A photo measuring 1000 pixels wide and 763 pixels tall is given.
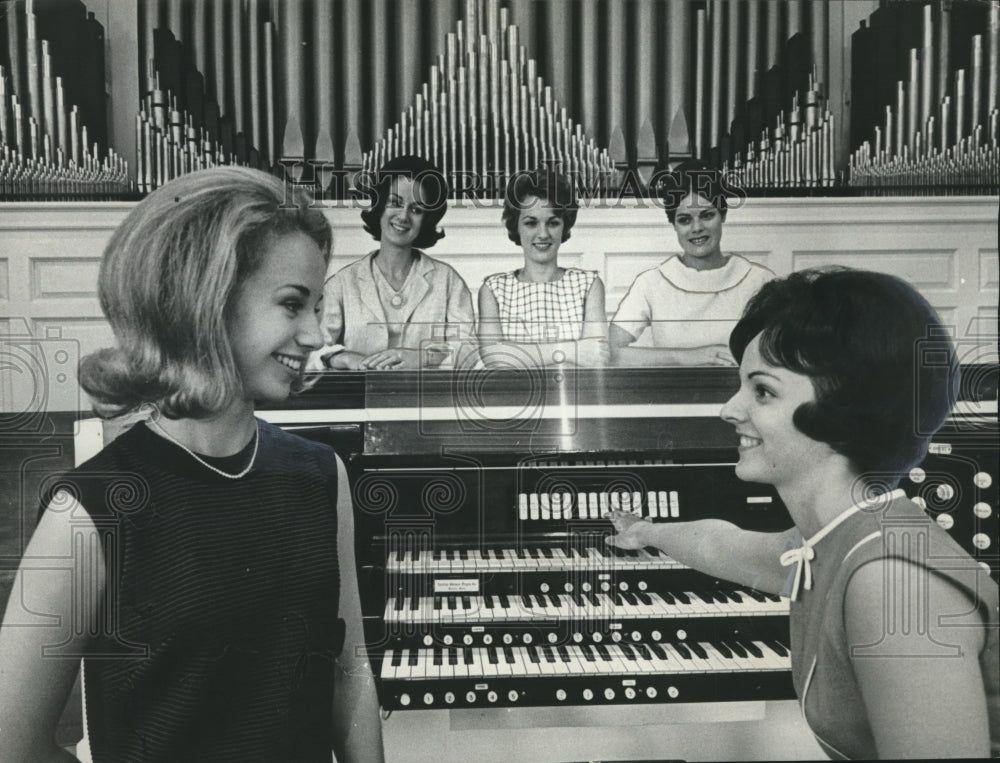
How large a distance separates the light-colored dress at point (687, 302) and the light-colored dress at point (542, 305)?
116 mm

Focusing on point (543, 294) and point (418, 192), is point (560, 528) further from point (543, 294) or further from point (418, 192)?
point (418, 192)

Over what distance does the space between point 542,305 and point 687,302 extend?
0.40m

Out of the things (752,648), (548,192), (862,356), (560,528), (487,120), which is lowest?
(752,648)

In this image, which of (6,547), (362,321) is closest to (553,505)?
(362,321)

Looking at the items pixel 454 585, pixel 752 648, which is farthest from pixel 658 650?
pixel 454 585

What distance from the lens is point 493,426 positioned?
2.44 meters

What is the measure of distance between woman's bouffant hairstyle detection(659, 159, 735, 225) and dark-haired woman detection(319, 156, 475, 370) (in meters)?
0.61

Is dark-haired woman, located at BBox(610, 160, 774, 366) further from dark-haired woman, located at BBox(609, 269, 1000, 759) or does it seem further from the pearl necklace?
→ the pearl necklace

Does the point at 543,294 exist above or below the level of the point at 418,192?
below

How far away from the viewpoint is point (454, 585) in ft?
8.02

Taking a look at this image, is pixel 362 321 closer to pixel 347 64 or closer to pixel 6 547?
pixel 347 64

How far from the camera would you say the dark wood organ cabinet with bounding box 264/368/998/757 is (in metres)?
2.42

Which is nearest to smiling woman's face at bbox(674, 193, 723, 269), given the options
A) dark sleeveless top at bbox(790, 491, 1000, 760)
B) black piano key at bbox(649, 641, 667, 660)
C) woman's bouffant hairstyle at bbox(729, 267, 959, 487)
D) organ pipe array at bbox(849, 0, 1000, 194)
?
woman's bouffant hairstyle at bbox(729, 267, 959, 487)

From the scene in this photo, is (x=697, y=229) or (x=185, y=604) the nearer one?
(x=185, y=604)
